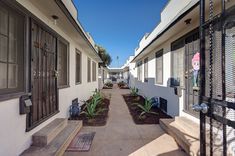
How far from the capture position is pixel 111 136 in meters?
4.75

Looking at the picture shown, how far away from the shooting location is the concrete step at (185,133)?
3.38 meters

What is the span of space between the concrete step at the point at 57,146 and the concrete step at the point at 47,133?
7cm

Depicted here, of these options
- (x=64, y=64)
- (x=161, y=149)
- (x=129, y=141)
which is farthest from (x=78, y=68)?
(x=161, y=149)

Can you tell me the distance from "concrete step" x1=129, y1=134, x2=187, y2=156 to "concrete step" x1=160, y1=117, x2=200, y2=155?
4.4 inches

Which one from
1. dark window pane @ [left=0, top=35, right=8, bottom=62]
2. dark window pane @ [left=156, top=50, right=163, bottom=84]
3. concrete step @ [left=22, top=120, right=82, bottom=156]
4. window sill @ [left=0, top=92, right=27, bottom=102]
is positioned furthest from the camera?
dark window pane @ [left=156, top=50, right=163, bottom=84]

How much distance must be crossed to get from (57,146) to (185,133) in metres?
2.53

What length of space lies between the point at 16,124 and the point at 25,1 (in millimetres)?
2106

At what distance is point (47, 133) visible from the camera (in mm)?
3627

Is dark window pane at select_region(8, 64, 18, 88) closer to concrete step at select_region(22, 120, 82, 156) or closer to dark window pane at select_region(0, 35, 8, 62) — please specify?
dark window pane at select_region(0, 35, 8, 62)

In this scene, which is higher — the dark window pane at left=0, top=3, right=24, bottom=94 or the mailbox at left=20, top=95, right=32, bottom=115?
the dark window pane at left=0, top=3, right=24, bottom=94

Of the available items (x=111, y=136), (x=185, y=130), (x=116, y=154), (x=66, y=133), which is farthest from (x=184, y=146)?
(x=66, y=133)

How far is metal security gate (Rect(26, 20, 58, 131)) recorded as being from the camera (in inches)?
147

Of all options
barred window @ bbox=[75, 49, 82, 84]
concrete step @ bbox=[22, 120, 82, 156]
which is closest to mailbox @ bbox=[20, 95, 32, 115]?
concrete step @ bbox=[22, 120, 82, 156]

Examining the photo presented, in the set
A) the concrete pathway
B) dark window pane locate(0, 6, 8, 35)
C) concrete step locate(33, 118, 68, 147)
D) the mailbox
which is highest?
dark window pane locate(0, 6, 8, 35)
